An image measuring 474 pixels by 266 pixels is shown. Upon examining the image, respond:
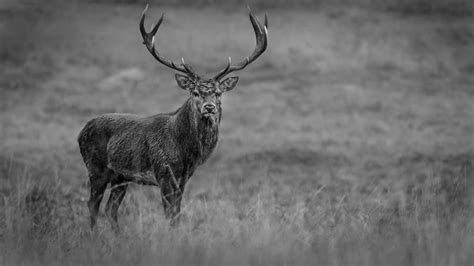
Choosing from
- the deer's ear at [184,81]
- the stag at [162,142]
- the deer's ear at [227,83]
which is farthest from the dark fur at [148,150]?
the deer's ear at [227,83]

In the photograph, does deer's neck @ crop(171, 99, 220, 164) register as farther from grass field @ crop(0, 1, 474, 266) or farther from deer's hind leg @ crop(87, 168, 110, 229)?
deer's hind leg @ crop(87, 168, 110, 229)

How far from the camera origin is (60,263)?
20.1 ft

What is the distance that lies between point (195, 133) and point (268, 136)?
1226 centimetres

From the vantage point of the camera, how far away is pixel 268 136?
21.0 meters

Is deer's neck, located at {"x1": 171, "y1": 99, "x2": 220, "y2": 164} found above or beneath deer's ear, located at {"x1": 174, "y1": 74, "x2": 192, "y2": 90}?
beneath

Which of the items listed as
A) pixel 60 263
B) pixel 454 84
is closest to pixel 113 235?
pixel 60 263

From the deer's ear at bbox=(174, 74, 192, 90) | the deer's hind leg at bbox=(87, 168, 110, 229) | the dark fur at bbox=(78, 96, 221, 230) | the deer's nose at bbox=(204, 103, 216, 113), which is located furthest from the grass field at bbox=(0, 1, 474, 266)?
the deer's ear at bbox=(174, 74, 192, 90)

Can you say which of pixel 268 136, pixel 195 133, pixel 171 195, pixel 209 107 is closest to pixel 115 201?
pixel 171 195

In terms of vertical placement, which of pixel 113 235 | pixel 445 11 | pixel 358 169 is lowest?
pixel 358 169

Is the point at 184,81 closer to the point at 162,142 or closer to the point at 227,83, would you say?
the point at 227,83

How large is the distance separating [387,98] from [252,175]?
942 centimetres

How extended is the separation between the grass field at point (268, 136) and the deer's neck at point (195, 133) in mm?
562

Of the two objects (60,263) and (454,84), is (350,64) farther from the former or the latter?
(60,263)

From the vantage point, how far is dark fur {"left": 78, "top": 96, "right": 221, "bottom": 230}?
8758 mm
